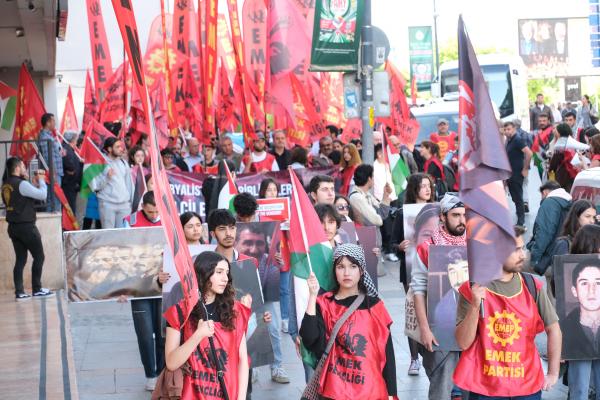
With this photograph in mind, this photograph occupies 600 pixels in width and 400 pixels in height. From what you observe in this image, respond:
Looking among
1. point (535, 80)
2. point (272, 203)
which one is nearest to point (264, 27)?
point (272, 203)

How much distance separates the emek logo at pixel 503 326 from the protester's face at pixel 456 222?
1.32m

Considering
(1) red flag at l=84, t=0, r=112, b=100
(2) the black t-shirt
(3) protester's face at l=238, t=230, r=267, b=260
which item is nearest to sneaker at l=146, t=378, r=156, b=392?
(3) protester's face at l=238, t=230, r=267, b=260

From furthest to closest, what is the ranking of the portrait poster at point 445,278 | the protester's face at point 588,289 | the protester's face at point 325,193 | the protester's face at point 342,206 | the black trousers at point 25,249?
the black trousers at point 25,249 → the protester's face at point 342,206 → the protester's face at point 325,193 → the protester's face at point 588,289 → the portrait poster at point 445,278

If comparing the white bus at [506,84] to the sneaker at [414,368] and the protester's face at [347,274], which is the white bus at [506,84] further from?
the protester's face at [347,274]

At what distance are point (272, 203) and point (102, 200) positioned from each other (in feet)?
18.2

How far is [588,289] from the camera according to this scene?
725 centimetres

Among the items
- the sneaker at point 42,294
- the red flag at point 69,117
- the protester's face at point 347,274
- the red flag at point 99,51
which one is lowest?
the sneaker at point 42,294

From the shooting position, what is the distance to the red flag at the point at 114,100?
20344mm

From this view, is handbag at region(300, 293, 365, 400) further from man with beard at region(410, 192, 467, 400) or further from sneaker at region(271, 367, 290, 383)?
sneaker at region(271, 367, 290, 383)

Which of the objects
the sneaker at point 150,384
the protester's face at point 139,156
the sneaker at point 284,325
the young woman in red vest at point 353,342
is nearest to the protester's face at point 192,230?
the sneaker at point 150,384

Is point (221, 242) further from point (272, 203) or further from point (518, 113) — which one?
point (518, 113)

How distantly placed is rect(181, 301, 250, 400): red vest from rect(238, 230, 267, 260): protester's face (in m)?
3.21

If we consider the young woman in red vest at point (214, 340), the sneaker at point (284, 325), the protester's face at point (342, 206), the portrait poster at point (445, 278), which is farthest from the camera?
the sneaker at point (284, 325)

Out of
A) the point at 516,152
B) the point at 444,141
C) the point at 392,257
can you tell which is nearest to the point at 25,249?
the point at 392,257
